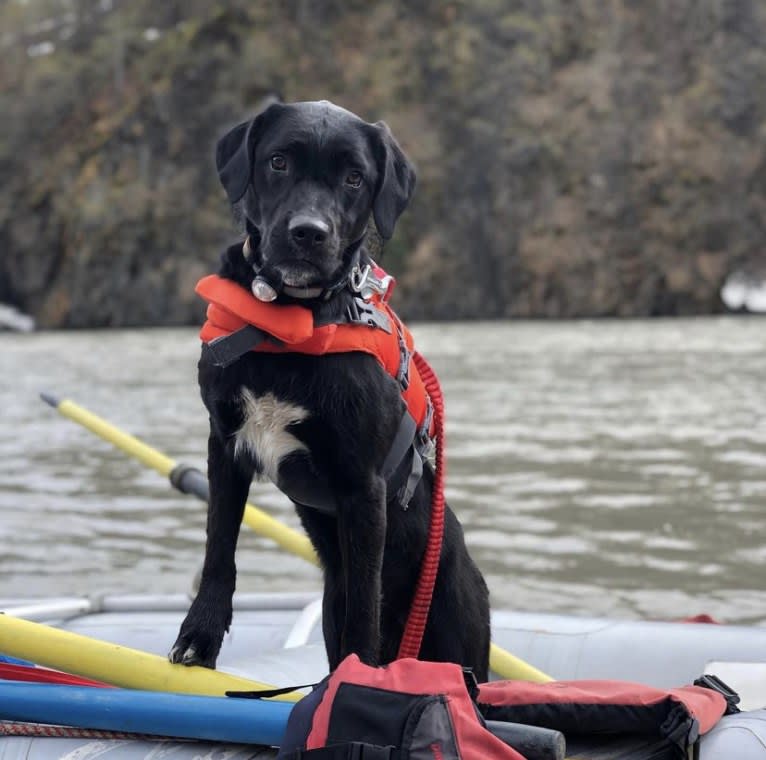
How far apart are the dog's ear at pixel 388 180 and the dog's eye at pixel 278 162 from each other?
20 centimetres

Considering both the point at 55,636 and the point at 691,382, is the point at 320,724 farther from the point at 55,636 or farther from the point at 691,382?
the point at 691,382

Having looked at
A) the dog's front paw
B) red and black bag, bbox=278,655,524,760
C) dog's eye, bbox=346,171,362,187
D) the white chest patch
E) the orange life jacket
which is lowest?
the dog's front paw

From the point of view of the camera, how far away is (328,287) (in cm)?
237

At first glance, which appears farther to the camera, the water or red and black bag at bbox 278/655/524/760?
the water

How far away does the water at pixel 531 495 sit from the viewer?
19.9 feet

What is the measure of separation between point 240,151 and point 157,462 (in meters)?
2.17

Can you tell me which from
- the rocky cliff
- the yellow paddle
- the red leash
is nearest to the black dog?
the red leash

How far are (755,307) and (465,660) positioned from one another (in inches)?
1875

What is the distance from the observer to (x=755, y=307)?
47688mm

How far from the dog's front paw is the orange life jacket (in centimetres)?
59

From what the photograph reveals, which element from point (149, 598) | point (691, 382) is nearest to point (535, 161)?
point (691, 382)

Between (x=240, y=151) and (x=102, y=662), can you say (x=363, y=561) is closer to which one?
(x=102, y=662)

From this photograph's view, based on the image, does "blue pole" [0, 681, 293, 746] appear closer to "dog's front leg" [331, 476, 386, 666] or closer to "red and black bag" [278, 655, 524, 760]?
"red and black bag" [278, 655, 524, 760]

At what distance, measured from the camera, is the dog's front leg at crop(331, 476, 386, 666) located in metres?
2.29
